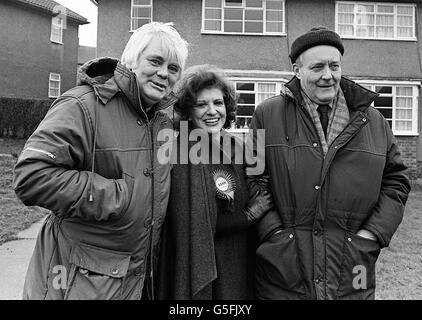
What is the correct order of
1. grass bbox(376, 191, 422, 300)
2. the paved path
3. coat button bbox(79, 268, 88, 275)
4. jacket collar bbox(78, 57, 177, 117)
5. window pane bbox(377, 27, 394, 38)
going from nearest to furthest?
coat button bbox(79, 268, 88, 275)
jacket collar bbox(78, 57, 177, 117)
the paved path
grass bbox(376, 191, 422, 300)
window pane bbox(377, 27, 394, 38)

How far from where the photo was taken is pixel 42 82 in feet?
76.7

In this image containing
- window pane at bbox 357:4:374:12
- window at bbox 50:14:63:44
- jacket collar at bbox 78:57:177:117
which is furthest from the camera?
window at bbox 50:14:63:44

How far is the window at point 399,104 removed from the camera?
14578 millimetres

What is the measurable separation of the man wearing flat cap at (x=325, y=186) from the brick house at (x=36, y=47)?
2217 cm

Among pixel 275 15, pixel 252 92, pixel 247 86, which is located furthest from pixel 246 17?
pixel 252 92

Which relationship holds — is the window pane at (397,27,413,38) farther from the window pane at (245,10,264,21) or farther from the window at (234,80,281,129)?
the window pane at (245,10,264,21)

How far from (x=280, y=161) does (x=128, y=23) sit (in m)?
13.1

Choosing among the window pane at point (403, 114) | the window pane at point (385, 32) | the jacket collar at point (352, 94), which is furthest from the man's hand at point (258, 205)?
the window pane at point (385, 32)

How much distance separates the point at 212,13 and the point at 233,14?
0.70 metres

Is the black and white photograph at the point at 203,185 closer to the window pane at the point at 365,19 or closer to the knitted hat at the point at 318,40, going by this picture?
the knitted hat at the point at 318,40

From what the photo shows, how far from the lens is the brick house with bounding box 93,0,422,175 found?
14258 millimetres

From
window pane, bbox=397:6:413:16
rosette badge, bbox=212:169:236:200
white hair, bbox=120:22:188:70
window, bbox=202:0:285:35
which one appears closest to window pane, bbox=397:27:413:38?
window pane, bbox=397:6:413:16

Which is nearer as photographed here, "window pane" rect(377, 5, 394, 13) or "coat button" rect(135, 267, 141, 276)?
"coat button" rect(135, 267, 141, 276)

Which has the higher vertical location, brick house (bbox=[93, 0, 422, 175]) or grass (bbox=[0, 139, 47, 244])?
brick house (bbox=[93, 0, 422, 175])
